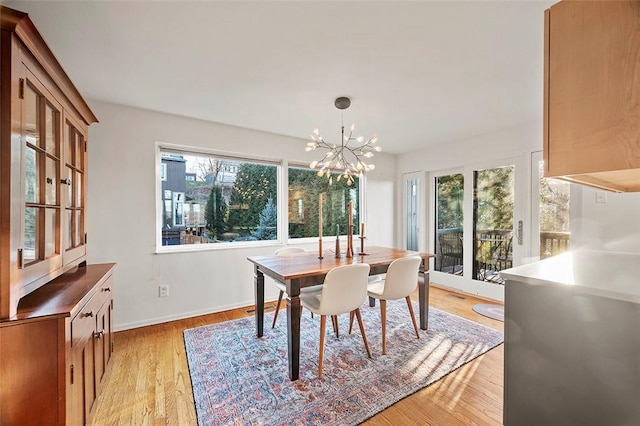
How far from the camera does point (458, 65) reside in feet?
7.11

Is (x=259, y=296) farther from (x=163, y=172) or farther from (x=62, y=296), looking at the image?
(x=163, y=172)

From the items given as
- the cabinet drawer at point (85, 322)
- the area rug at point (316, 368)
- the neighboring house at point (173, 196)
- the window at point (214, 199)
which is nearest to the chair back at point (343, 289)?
the area rug at point (316, 368)

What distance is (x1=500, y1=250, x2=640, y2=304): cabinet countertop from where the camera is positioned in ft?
3.21

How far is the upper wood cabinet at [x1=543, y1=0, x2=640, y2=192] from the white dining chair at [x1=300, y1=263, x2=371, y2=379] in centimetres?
149

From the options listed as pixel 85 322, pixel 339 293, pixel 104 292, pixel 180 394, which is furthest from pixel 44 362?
pixel 339 293

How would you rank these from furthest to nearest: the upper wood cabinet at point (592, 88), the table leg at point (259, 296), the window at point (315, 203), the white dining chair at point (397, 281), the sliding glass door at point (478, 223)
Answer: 1. the window at point (315, 203)
2. the sliding glass door at point (478, 223)
3. the table leg at point (259, 296)
4. the white dining chair at point (397, 281)
5. the upper wood cabinet at point (592, 88)

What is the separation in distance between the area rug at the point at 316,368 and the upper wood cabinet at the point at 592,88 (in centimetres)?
174

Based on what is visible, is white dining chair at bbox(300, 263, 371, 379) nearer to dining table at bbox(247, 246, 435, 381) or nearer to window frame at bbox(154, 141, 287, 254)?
dining table at bbox(247, 246, 435, 381)

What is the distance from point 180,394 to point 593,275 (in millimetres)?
2484

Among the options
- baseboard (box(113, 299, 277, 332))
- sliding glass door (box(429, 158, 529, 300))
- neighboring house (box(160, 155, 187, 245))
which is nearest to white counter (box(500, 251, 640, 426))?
sliding glass door (box(429, 158, 529, 300))

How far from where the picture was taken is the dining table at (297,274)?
2.04 metres

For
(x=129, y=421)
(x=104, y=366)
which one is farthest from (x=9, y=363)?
(x=104, y=366)

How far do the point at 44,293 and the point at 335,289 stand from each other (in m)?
1.72

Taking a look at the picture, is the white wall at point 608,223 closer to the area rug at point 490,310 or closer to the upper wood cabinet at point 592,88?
the area rug at point 490,310
